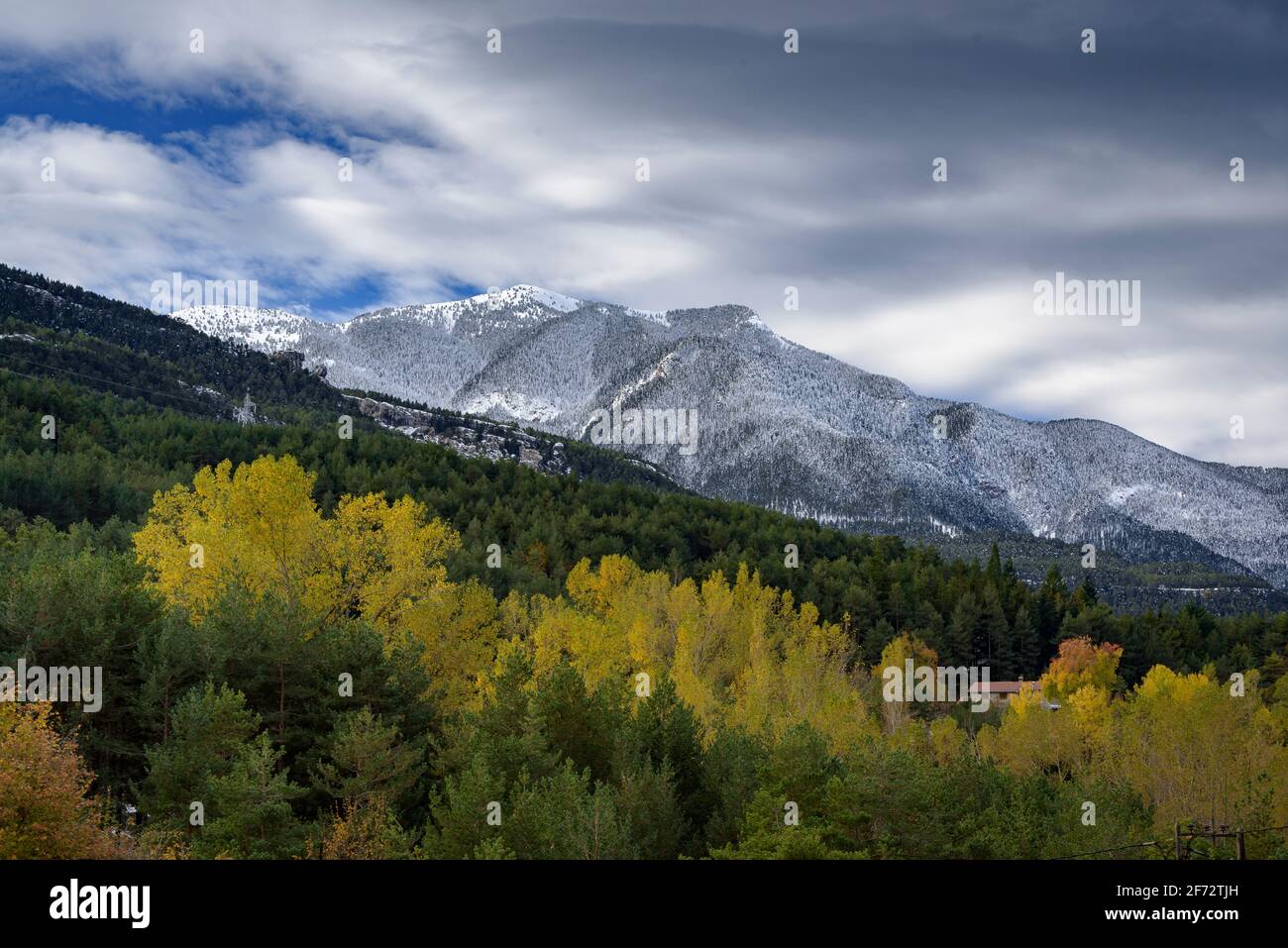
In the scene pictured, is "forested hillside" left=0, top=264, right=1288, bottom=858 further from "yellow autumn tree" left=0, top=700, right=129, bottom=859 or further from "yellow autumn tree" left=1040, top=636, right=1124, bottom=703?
"yellow autumn tree" left=1040, top=636, right=1124, bottom=703

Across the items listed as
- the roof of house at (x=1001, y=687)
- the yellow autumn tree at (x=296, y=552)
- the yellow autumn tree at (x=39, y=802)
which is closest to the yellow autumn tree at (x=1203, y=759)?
the roof of house at (x=1001, y=687)

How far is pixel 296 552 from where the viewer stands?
185ft

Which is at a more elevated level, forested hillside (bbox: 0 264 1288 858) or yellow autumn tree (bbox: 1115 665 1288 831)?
forested hillside (bbox: 0 264 1288 858)

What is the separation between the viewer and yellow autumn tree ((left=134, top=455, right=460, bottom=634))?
5400 centimetres

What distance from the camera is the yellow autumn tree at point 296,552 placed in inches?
2126

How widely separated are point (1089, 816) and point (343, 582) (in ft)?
132

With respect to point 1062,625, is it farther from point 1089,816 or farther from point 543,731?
point 543,731

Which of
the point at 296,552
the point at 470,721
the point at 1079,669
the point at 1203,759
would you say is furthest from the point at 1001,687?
the point at 470,721

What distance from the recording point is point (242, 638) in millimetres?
43062

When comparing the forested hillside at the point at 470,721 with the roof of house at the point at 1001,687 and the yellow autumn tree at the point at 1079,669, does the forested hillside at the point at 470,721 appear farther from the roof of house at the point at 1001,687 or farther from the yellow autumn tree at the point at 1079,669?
the roof of house at the point at 1001,687

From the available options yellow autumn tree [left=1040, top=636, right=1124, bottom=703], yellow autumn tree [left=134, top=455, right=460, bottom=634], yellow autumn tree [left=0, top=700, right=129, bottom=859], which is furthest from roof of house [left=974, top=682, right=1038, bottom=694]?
yellow autumn tree [left=0, top=700, right=129, bottom=859]

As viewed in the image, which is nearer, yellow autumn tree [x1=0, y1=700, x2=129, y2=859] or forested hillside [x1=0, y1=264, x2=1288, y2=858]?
yellow autumn tree [x1=0, y1=700, x2=129, y2=859]
